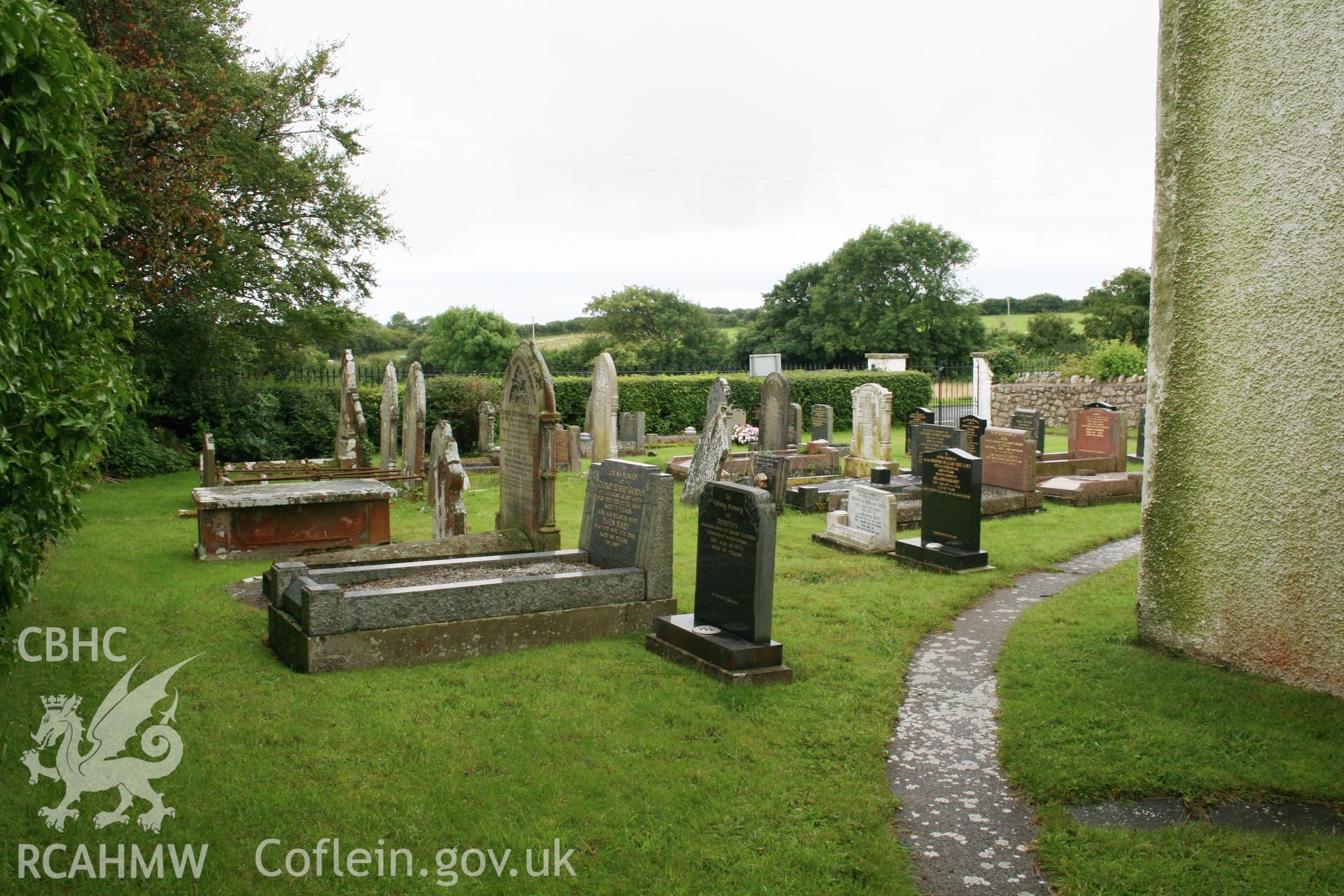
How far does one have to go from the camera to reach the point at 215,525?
10141 mm

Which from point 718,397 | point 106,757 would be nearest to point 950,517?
point 718,397

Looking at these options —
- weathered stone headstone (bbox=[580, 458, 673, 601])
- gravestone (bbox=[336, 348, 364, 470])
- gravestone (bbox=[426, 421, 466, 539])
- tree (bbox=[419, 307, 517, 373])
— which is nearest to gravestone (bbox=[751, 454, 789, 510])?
gravestone (bbox=[426, 421, 466, 539])

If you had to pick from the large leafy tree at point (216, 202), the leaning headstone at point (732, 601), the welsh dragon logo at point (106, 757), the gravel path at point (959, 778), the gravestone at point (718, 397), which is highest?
the large leafy tree at point (216, 202)

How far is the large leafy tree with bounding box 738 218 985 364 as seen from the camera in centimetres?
4944

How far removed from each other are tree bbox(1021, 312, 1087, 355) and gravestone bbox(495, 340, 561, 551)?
44.3 metres

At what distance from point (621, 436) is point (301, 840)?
19.4m

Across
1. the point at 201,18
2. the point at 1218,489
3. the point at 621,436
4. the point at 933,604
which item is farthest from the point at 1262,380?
the point at 201,18

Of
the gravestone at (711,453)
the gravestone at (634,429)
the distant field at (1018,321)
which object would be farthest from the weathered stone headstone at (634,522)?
the distant field at (1018,321)

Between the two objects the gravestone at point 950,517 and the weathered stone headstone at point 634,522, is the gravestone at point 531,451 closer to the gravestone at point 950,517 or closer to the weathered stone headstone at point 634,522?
the weathered stone headstone at point 634,522

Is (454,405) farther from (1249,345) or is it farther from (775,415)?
(1249,345)

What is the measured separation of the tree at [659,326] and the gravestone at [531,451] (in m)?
42.9

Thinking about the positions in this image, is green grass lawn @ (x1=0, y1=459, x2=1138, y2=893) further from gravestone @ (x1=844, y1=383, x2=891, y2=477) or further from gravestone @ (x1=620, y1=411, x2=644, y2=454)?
gravestone @ (x1=620, y1=411, x2=644, y2=454)

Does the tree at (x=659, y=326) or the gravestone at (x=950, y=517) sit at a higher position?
the tree at (x=659, y=326)

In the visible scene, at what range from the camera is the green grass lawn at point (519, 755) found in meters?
4.11
